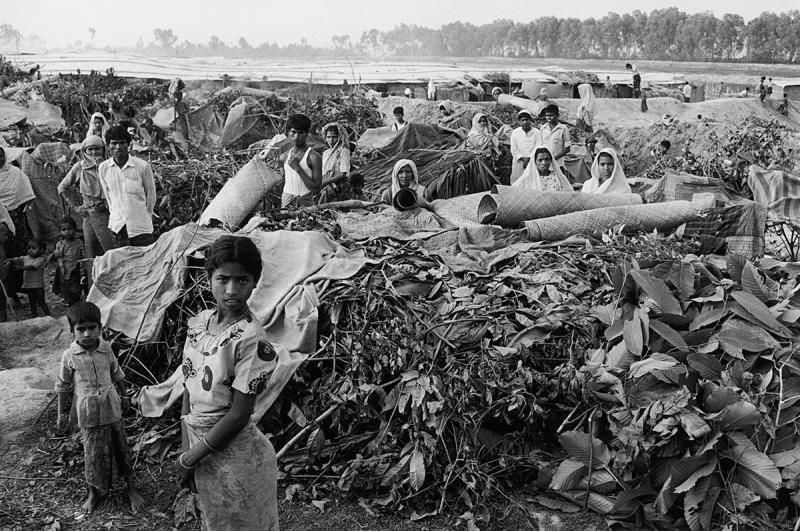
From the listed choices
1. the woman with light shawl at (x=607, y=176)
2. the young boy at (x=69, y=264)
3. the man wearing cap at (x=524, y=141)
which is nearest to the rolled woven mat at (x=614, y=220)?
the woman with light shawl at (x=607, y=176)

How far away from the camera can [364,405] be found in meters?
3.36

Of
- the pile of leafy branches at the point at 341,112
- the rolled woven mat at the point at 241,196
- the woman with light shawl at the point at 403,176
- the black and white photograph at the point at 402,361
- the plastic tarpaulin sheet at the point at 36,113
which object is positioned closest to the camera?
the black and white photograph at the point at 402,361

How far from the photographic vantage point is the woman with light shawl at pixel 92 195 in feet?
16.8

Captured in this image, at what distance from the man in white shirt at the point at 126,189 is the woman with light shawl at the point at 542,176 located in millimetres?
3051

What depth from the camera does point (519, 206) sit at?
4.84 meters

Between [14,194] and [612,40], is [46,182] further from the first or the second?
[612,40]

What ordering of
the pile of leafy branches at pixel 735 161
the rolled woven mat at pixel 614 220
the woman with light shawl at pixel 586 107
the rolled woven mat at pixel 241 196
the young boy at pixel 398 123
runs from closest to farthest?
1. the rolled woven mat at pixel 614 220
2. the rolled woven mat at pixel 241 196
3. the pile of leafy branches at pixel 735 161
4. the young boy at pixel 398 123
5. the woman with light shawl at pixel 586 107

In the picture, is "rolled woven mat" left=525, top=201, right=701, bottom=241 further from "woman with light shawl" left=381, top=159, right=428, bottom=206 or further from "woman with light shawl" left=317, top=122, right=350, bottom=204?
"woman with light shawl" left=317, top=122, right=350, bottom=204

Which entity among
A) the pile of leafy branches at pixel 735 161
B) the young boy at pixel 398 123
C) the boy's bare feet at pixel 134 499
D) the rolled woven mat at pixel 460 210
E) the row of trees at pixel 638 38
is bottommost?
the boy's bare feet at pixel 134 499

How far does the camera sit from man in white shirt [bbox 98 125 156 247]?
4.89 m

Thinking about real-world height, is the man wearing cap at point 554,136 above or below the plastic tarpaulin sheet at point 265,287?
above

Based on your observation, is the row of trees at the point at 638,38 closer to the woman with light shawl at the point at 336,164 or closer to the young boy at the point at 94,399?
the woman with light shawl at the point at 336,164

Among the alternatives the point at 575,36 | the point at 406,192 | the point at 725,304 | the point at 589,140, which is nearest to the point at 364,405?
the point at 725,304

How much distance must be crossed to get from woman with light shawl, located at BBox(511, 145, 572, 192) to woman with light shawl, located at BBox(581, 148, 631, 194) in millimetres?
228
